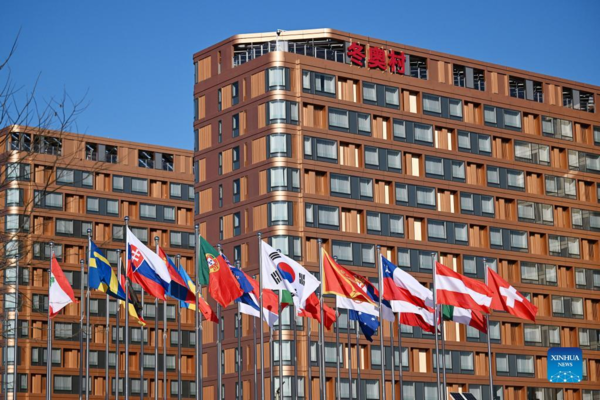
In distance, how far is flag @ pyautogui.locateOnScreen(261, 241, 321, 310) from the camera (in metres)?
60.1

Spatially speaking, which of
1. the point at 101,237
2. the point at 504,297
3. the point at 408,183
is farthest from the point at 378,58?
the point at 504,297

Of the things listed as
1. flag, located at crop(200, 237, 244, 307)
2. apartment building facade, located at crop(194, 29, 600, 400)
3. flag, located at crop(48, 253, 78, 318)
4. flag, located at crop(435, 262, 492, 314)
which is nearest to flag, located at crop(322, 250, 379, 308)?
flag, located at crop(435, 262, 492, 314)

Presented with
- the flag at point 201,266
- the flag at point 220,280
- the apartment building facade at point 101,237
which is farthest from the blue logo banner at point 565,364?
the apartment building facade at point 101,237

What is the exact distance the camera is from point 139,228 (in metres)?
143

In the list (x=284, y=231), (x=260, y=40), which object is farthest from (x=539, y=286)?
(x=260, y=40)

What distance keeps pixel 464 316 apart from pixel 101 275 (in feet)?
64.9

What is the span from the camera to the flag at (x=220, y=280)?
56.4 metres

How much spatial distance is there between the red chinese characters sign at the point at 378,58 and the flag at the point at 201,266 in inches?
2255

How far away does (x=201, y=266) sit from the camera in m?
56.6

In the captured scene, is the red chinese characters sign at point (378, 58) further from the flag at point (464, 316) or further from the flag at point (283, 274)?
the flag at point (283, 274)

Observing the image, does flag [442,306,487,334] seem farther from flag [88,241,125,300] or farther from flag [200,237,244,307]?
flag [88,241,125,300]

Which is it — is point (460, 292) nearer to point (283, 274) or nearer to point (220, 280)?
point (283, 274)

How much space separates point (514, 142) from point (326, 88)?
21934 mm

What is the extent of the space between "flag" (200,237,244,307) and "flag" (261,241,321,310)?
329 centimetres
